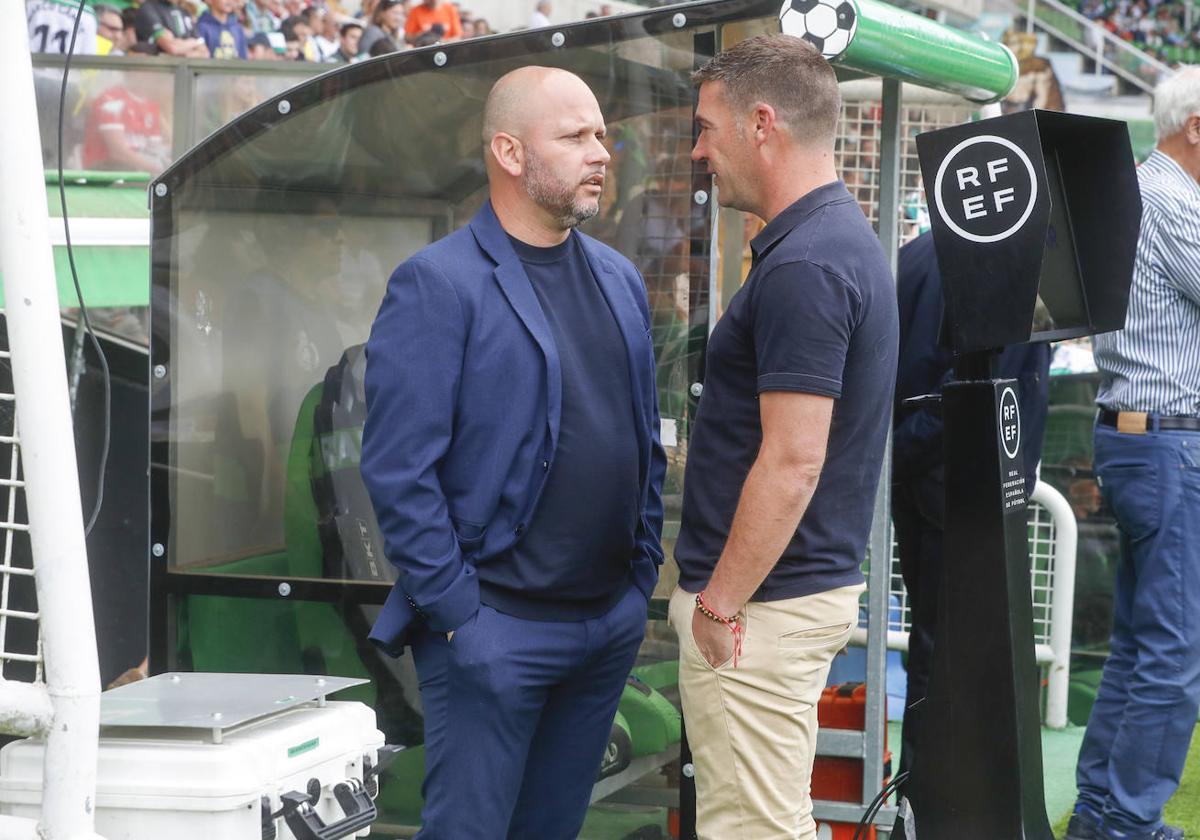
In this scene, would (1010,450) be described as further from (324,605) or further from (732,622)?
(324,605)

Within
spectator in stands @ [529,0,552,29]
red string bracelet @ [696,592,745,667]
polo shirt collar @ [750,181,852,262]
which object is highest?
spectator in stands @ [529,0,552,29]

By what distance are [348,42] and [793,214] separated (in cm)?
1099

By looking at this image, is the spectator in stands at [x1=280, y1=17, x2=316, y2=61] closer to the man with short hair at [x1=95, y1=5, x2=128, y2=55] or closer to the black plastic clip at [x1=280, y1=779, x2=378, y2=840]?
the man with short hair at [x1=95, y1=5, x2=128, y2=55]

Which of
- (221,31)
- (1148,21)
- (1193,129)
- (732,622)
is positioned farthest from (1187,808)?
(1148,21)

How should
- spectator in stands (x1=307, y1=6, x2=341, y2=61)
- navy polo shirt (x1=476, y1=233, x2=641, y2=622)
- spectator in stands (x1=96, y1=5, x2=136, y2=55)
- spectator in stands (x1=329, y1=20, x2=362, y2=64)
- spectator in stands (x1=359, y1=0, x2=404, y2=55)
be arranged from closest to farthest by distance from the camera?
navy polo shirt (x1=476, y1=233, x2=641, y2=622)
spectator in stands (x1=96, y1=5, x2=136, y2=55)
spectator in stands (x1=307, y1=6, x2=341, y2=61)
spectator in stands (x1=329, y1=20, x2=362, y2=64)
spectator in stands (x1=359, y1=0, x2=404, y2=55)

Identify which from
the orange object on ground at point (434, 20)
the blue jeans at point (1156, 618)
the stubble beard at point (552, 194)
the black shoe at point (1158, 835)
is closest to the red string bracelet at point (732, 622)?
the stubble beard at point (552, 194)

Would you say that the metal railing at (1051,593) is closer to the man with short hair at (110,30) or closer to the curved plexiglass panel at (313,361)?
the curved plexiglass panel at (313,361)

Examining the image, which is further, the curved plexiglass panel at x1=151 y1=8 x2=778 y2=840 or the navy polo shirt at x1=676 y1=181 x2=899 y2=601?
the curved plexiglass panel at x1=151 y1=8 x2=778 y2=840

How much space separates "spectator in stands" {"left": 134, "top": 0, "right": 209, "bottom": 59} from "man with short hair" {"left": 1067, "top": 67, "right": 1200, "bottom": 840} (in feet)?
28.5

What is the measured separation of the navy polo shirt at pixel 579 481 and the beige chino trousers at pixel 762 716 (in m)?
0.24

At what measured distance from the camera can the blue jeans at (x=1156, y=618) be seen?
12.5 ft

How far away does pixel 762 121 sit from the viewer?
256 centimetres

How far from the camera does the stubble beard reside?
2684 millimetres

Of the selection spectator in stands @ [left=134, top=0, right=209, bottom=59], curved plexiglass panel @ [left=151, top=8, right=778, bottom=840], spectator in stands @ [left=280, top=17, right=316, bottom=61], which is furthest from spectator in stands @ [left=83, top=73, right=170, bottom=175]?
spectator in stands @ [left=280, top=17, right=316, bottom=61]
